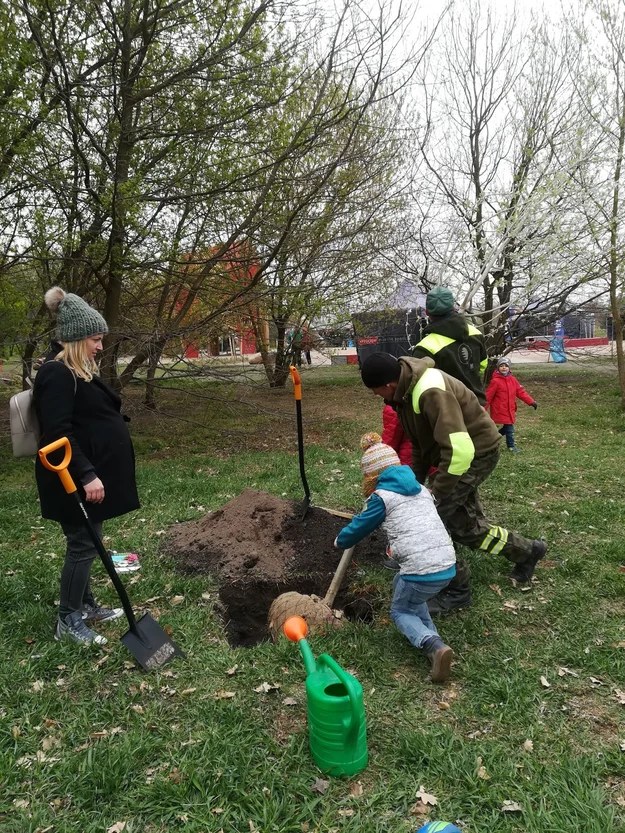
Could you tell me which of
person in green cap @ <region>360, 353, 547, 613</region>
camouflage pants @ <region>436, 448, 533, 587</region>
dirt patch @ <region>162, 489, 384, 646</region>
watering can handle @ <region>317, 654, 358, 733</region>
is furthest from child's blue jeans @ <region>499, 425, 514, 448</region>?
watering can handle @ <region>317, 654, 358, 733</region>

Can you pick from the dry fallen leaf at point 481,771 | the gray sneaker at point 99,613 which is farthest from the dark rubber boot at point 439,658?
the gray sneaker at point 99,613

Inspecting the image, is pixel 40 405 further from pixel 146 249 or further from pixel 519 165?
pixel 519 165

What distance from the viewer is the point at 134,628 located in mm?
3361

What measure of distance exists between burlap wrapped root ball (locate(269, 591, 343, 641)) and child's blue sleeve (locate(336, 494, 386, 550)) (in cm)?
66

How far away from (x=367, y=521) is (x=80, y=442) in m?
1.70

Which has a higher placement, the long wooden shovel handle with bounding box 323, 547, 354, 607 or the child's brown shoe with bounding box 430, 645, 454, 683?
the long wooden shovel handle with bounding box 323, 547, 354, 607

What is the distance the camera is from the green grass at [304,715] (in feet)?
7.62

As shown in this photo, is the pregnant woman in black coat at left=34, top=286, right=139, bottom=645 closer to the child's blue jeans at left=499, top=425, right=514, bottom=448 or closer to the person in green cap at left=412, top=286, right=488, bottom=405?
the person in green cap at left=412, top=286, right=488, bottom=405

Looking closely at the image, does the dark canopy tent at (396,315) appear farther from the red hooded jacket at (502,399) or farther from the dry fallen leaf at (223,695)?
the dry fallen leaf at (223,695)

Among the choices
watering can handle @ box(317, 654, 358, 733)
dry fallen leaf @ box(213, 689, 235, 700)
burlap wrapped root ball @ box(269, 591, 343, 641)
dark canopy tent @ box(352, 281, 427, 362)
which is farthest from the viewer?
dark canopy tent @ box(352, 281, 427, 362)

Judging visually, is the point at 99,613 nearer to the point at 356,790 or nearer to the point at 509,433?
the point at 356,790

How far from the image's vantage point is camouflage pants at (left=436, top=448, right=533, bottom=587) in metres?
3.77

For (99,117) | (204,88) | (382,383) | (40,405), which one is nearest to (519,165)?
(204,88)

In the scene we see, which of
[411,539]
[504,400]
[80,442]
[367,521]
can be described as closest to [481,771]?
[411,539]
